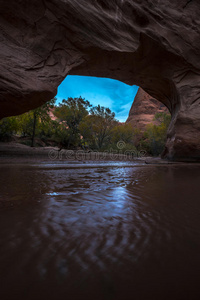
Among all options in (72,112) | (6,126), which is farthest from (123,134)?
(6,126)

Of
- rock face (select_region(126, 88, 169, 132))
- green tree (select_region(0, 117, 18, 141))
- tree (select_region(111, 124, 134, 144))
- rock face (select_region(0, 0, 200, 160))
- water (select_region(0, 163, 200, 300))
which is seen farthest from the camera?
rock face (select_region(126, 88, 169, 132))

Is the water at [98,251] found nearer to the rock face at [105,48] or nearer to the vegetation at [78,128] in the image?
the rock face at [105,48]

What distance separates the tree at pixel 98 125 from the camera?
18031mm

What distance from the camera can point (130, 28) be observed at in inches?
257

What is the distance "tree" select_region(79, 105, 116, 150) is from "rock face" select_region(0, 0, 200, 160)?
9422mm

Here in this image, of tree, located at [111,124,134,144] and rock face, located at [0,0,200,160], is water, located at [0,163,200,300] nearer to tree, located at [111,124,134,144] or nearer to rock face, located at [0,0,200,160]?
rock face, located at [0,0,200,160]

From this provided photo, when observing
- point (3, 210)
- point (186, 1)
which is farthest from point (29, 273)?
point (186, 1)

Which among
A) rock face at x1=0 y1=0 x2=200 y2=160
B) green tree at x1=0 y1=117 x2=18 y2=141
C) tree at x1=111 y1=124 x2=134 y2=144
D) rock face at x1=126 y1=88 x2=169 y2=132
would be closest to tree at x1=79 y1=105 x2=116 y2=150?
tree at x1=111 y1=124 x2=134 y2=144

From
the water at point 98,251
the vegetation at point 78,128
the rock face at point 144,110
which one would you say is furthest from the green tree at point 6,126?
the rock face at point 144,110

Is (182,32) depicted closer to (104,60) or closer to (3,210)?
(104,60)

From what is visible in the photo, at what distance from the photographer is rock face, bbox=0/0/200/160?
17.2 ft

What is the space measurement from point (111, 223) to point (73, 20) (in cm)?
702

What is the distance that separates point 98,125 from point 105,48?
11988mm

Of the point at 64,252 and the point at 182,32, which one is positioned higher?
the point at 182,32
